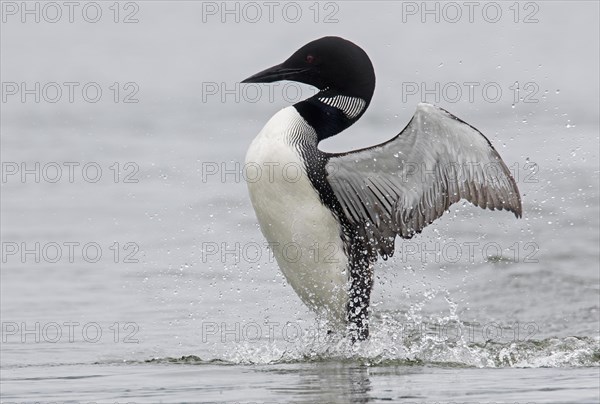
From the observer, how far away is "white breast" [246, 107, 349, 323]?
338 inches

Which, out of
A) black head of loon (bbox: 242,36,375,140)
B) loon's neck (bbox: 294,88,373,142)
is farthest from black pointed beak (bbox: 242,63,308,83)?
loon's neck (bbox: 294,88,373,142)

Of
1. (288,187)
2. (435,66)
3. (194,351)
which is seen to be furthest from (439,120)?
(435,66)

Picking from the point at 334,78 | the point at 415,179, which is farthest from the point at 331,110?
the point at 415,179

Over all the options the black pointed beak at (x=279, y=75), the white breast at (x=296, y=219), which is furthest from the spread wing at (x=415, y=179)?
the black pointed beak at (x=279, y=75)

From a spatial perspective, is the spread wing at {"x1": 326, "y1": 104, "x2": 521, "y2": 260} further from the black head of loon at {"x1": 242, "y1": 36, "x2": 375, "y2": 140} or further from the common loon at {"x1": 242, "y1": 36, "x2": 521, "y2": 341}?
the black head of loon at {"x1": 242, "y1": 36, "x2": 375, "y2": 140}

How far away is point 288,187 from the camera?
864cm

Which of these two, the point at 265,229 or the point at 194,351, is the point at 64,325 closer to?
the point at 194,351

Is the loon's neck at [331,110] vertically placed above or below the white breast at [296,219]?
above

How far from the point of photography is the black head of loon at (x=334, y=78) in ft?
29.3

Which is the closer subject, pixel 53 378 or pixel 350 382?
pixel 350 382

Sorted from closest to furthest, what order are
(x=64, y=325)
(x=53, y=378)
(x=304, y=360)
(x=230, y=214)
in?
(x=53, y=378) < (x=304, y=360) < (x=64, y=325) < (x=230, y=214)

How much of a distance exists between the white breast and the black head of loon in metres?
0.19

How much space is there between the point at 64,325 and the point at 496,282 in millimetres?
4310

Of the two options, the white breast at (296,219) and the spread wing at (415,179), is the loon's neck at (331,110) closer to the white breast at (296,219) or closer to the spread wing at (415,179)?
the white breast at (296,219)
